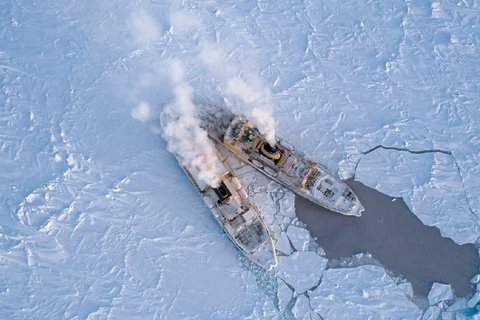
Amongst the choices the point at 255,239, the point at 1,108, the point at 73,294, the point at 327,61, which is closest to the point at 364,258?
the point at 255,239

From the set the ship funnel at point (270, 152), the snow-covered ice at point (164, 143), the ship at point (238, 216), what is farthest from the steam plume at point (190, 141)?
the ship funnel at point (270, 152)

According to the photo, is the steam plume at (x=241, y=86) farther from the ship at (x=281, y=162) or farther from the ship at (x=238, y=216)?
the ship at (x=238, y=216)

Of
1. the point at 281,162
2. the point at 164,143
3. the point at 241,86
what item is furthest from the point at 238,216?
the point at 241,86

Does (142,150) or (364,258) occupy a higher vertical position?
(142,150)

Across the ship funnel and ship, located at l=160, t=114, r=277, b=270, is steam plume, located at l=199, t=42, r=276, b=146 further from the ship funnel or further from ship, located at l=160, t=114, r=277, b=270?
ship, located at l=160, t=114, r=277, b=270

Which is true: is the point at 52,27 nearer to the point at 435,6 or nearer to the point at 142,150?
the point at 142,150

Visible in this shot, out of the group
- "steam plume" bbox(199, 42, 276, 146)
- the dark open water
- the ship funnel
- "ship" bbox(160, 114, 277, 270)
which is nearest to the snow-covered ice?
"steam plume" bbox(199, 42, 276, 146)

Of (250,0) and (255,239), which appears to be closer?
(255,239)

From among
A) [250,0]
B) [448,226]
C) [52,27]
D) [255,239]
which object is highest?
[52,27]
